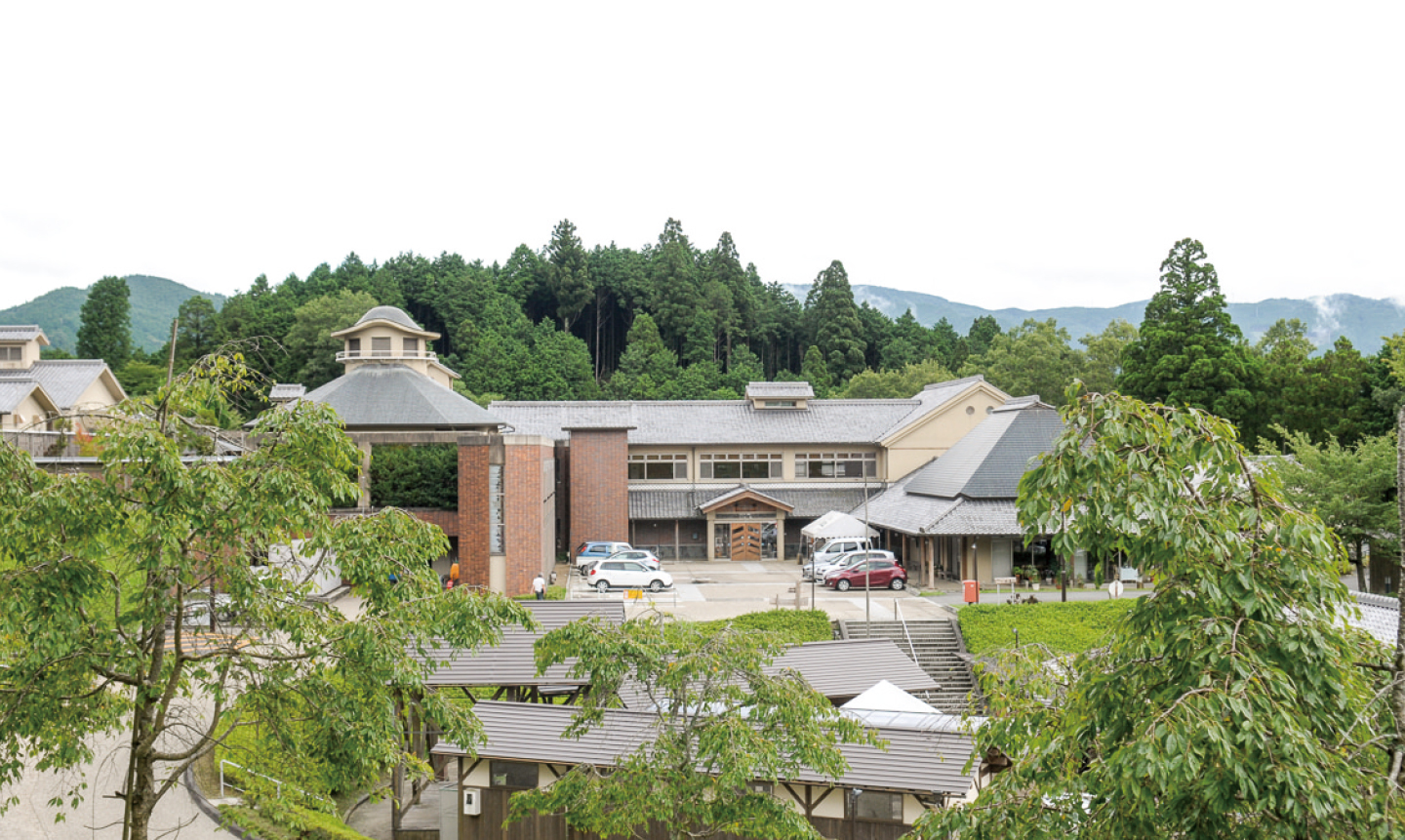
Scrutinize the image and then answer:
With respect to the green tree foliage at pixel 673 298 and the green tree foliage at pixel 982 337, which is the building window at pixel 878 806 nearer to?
the green tree foliage at pixel 673 298

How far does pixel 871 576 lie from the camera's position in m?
30.4

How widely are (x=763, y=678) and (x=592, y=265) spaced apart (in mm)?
73058

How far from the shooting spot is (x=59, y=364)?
4347cm

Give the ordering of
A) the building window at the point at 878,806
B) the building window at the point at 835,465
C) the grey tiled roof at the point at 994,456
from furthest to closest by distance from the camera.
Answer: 1. the building window at the point at 835,465
2. the grey tiled roof at the point at 994,456
3. the building window at the point at 878,806

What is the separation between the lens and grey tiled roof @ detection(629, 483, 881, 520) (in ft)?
122

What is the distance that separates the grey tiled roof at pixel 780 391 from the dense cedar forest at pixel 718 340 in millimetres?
13444

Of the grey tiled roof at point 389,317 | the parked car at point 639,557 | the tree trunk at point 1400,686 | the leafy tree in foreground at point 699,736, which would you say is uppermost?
the grey tiled roof at point 389,317

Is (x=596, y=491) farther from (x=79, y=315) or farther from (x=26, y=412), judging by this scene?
(x=79, y=315)

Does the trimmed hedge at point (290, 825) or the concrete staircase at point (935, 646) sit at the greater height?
the trimmed hedge at point (290, 825)

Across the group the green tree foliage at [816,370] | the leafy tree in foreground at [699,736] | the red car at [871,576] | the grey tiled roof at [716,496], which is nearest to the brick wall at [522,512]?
the grey tiled roof at [716,496]

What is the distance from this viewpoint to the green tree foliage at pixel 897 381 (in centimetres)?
5919

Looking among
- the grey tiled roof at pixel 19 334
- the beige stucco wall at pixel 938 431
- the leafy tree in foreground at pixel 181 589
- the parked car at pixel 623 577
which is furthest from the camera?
the grey tiled roof at pixel 19 334

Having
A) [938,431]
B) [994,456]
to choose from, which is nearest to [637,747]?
[994,456]

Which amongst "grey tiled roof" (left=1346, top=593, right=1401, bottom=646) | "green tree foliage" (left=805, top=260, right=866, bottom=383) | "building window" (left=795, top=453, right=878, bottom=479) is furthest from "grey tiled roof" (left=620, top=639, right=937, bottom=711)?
"green tree foliage" (left=805, top=260, right=866, bottom=383)
